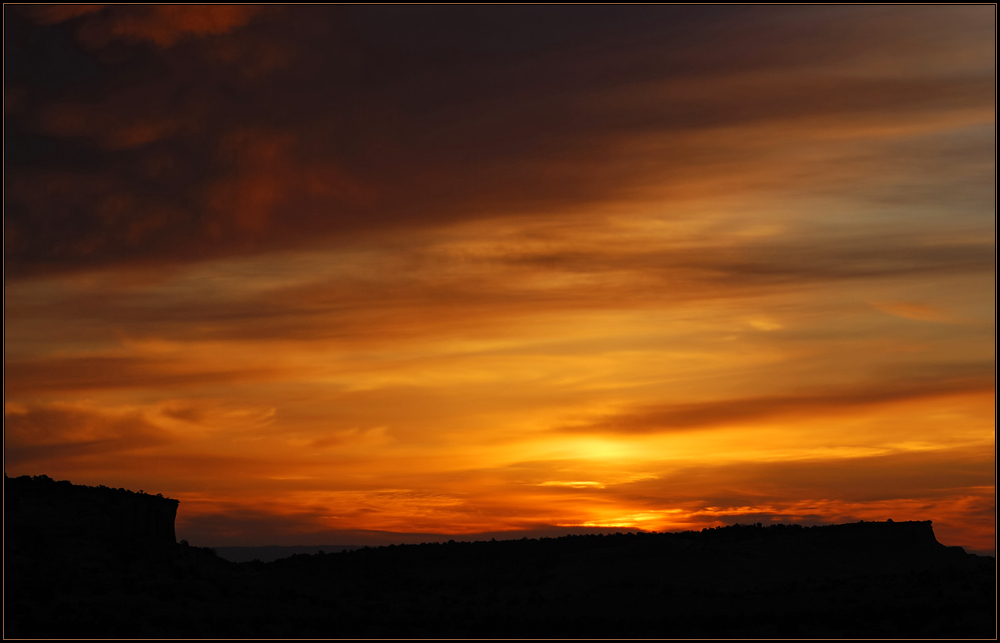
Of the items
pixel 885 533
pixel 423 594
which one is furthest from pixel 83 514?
pixel 885 533

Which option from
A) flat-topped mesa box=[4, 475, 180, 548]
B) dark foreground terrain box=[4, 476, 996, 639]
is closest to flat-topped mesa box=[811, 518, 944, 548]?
dark foreground terrain box=[4, 476, 996, 639]

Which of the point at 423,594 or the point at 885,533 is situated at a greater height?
the point at 885,533

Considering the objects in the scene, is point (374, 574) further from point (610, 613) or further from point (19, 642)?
point (19, 642)

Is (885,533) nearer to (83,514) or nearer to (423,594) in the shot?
(423,594)

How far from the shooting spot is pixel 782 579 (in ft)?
267

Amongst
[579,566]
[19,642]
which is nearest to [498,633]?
[19,642]

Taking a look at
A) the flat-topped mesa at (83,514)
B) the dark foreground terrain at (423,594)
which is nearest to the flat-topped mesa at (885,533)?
the dark foreground terrain at (423,594)

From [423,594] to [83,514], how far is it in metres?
28.3

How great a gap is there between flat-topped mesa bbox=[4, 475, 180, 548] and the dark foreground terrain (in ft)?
0.28

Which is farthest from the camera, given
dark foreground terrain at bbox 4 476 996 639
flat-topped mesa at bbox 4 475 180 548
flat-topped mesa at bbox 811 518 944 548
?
flat-topped mesa at bbox 811 518 944 548

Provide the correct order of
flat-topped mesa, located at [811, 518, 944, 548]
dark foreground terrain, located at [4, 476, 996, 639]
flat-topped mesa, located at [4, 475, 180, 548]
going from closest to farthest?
dark foreground terrain, located at [4, 476, 996, 639]
flat-topped mesa, located at [4, 475, 180, 548]
flat-topped mesa, located at [811, 518, 944, 548]

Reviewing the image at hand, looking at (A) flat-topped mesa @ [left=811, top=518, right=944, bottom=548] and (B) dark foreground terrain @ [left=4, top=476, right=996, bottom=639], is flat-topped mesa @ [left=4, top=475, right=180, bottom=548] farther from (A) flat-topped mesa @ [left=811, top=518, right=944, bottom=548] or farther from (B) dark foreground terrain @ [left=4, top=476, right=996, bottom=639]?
(A) flat-topped mesa @ [left=811, top=518, right=944, bottom=548]

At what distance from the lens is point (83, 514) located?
186 ft

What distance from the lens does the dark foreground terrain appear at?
46.9m
